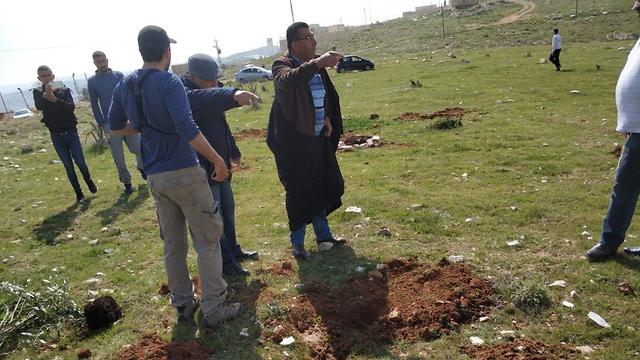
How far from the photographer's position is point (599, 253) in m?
4.27

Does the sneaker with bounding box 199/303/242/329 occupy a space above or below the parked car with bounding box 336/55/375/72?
below

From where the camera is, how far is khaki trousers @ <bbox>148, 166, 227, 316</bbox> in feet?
11.4

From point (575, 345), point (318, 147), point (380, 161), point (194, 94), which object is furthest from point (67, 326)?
point (380, 161)

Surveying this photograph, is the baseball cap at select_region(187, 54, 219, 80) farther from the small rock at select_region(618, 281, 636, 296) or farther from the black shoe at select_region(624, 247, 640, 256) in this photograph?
the black shoe at select_region(624, 247, 640, 256)

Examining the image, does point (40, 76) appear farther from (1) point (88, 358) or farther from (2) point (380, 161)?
(2) point (380, 161)

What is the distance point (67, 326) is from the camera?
4.09m

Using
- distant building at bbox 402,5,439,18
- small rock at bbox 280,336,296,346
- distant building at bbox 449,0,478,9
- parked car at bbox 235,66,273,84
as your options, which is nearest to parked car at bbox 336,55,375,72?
parked car at bbox 235,66,273,84

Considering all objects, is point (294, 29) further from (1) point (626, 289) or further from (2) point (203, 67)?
(1) point (626, 289)

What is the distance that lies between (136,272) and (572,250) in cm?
457

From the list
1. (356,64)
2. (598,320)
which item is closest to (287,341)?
(598,320)

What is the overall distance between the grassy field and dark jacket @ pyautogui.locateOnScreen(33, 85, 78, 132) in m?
1.40

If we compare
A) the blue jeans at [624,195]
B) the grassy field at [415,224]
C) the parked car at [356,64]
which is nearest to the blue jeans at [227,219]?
the grassy field at [415,224]

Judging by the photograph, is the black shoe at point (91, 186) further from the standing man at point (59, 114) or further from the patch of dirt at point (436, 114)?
the patch of dirt at point (436, 114)

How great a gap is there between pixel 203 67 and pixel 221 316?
2.15 metres
